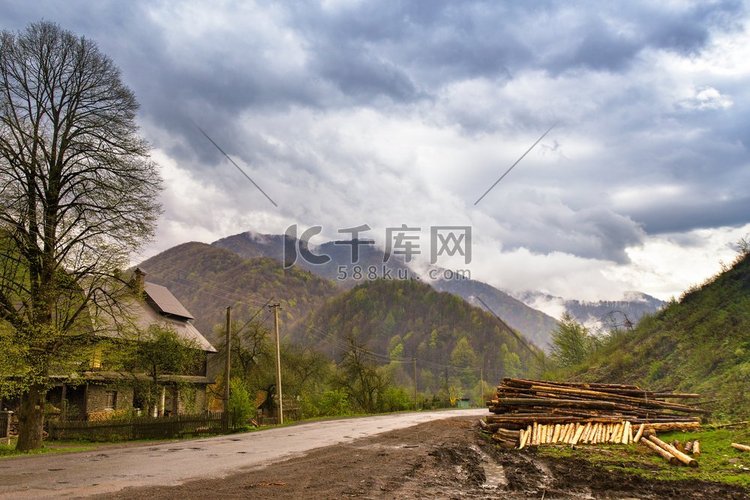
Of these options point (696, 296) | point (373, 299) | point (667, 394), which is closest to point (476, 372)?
point (373, 299)

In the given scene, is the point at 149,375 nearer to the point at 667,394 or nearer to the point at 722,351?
the point at 667,394

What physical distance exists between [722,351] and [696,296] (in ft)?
32.6

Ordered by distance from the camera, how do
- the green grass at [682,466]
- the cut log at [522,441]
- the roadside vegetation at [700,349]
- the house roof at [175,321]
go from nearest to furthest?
1. the green grass at [682,466]
2. the cut log at [522,441]
3. the roadside vegetation at [700,349]
4. the house roof at [175,321]

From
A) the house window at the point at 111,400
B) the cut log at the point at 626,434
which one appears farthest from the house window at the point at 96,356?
the cut log at the point at 626,434

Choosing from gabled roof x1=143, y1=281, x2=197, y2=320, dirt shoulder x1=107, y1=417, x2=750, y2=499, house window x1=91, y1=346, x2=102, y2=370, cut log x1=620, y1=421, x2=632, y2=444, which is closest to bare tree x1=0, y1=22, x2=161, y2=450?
Result: house window x1=91, y1=346, x2=102, y2=370

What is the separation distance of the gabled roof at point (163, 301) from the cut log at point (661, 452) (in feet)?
133

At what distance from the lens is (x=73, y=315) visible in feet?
68.5

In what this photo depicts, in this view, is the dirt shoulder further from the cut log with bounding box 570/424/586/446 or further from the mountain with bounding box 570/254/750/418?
the mountain with bounding box 570/254/750/418

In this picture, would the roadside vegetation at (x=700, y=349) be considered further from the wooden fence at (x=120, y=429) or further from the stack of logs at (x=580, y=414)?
the wooden fence at (x=120, y=429)

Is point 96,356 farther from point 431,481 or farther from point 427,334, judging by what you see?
point 427,334

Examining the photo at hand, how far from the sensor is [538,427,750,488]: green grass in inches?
419

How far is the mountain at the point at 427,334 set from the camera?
147 metres

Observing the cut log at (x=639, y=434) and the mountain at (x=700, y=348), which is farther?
the mountain at (x=700, y=348)

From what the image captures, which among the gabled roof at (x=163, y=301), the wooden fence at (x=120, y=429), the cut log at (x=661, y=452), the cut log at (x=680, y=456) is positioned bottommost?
the wooden fence at (x=120, y=429)
